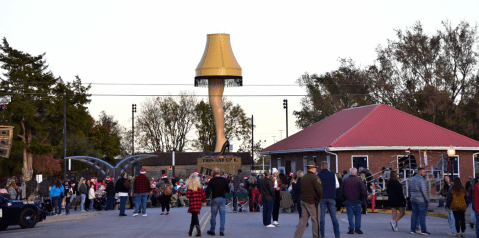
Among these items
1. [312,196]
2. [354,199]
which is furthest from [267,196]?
[312,196]

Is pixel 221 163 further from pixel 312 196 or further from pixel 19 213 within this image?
pixel 312 196

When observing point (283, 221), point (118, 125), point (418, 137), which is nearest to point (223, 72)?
point (418, 137)

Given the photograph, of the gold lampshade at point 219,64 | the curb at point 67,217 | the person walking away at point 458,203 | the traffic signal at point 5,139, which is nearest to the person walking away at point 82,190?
the curb at point 67,217

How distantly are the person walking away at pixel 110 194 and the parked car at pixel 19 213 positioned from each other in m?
8.04

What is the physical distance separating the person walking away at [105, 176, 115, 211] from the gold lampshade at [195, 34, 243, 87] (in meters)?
25.9

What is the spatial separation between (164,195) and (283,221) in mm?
6285

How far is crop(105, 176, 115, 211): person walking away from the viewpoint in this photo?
30.9 meters

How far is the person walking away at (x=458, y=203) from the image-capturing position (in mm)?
16578

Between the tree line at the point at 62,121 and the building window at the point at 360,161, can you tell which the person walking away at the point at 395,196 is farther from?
the tree line at the point at 62,121

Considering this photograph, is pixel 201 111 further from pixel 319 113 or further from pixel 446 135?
pixel 446 135

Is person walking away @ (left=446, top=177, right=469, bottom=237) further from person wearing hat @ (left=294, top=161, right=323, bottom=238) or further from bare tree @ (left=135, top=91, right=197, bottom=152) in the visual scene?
bare tree @ (left=135, top=91, right=197, bottom=152)

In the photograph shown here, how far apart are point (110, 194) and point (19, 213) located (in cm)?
977

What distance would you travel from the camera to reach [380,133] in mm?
38844

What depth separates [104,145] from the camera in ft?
261
